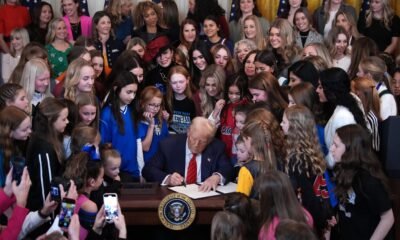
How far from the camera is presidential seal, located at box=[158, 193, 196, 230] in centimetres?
468

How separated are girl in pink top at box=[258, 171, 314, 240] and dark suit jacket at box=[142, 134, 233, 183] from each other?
1486mm

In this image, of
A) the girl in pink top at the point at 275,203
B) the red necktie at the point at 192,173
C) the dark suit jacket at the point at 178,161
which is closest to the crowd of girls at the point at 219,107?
the girl in pink top at the point at 275,203

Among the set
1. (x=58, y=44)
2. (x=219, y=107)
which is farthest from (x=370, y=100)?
(x=58, y=44)

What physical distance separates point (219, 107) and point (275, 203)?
2.39 m

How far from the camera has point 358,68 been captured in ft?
20.2

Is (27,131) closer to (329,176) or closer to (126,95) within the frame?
(126,95)

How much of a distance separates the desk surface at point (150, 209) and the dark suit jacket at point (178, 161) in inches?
18.4

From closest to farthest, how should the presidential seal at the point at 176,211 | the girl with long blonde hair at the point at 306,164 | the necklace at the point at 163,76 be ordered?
the girl with long blonde hair at the point at 306,164 → the presidential seal at the point at 176,211 → the necklace at the point at 163,76

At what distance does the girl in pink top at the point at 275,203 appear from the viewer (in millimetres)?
3676

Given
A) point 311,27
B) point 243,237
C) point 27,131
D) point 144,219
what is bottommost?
point 144,219

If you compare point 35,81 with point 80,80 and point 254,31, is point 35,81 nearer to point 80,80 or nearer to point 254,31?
point 80,80

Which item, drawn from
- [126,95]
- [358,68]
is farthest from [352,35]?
[126,95]

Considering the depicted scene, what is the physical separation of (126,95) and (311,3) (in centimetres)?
410

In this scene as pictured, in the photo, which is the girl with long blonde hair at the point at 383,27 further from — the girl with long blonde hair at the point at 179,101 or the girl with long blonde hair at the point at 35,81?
the girl with long blonde hair at the point at 35,81
